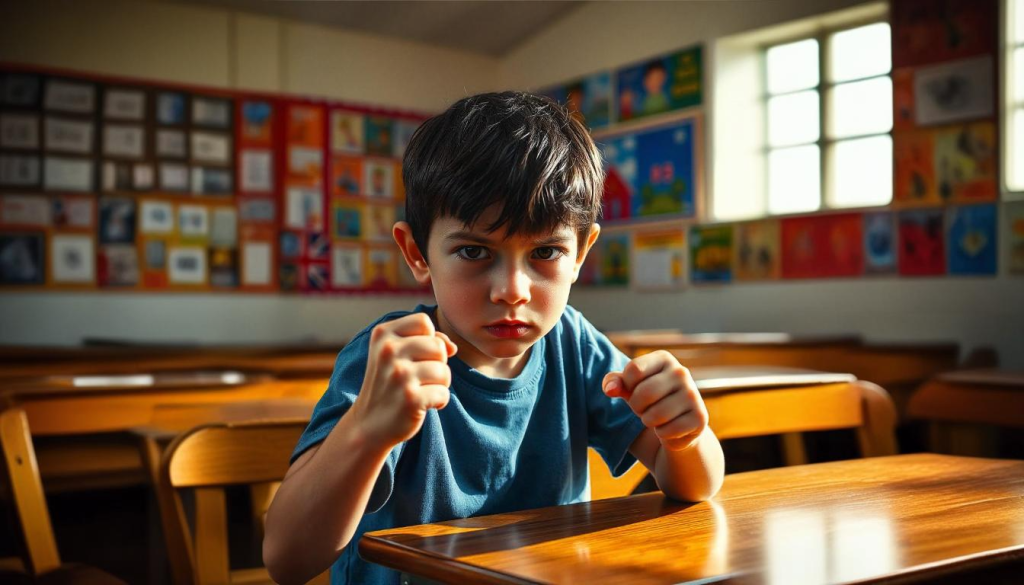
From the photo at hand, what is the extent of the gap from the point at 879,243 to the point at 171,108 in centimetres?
393

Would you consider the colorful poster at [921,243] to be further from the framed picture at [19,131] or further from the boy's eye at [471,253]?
the framed picture at [19,131]

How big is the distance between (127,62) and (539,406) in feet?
16.7

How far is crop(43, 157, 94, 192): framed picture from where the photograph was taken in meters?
5.19

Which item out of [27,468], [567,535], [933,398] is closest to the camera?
[567,535]

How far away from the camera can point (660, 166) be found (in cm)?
546

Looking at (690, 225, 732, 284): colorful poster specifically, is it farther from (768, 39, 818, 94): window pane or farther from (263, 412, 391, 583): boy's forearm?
(263, 412, 391, 583): boy's forearm

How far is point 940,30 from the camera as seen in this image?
13.5 ft

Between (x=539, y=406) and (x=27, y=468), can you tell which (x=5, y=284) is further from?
(x=539, y=406)

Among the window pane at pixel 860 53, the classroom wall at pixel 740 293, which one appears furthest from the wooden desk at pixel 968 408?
the window pane at pixel 860 53

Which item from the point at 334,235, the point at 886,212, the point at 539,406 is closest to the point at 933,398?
the point at 539,406

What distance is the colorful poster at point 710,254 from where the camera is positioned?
5051 mm

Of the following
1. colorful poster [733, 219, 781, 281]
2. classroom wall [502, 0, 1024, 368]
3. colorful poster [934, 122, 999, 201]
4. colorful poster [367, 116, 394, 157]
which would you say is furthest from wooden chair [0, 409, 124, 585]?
colorful poster [367, 116, 394, 157]

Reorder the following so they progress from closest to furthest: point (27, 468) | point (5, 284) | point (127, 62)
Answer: point (27, 468)
point (5, 284)
point (127, 62)

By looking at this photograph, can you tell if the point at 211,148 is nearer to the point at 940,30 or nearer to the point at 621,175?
the point at 621,175
